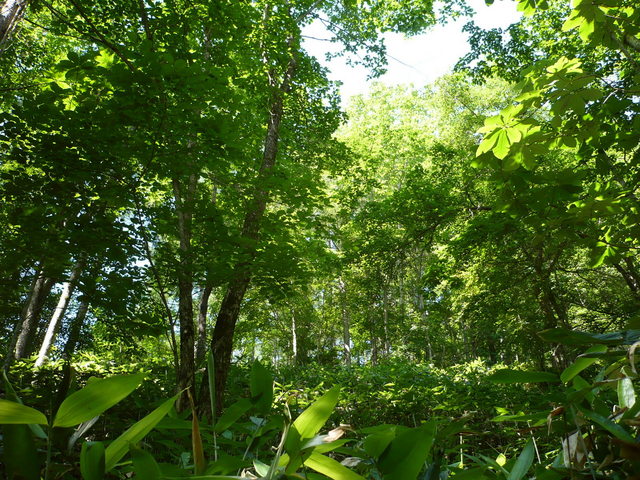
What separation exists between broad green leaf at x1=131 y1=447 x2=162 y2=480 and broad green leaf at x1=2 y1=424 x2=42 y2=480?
8cm

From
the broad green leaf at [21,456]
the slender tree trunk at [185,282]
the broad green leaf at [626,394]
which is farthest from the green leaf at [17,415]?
the slender tree trunk at [185,282]

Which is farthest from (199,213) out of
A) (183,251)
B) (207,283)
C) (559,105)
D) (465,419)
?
(465,419)

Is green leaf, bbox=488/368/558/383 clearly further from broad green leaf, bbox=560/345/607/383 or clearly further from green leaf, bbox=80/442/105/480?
green leaf, bbox=80/442/105/480

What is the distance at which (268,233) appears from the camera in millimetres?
5117

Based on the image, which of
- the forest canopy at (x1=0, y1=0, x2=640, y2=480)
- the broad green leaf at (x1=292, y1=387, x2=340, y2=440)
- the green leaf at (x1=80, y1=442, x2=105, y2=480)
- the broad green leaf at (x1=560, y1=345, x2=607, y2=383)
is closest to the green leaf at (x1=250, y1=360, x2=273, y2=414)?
the forest canopy at (x1=0, y1=0, x2=640, y2=480)

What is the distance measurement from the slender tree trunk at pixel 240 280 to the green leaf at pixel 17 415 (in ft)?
12.2

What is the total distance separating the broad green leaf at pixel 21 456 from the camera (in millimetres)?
313

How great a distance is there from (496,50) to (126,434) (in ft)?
25.9

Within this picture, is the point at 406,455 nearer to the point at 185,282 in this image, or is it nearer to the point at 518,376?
the point at 518,376

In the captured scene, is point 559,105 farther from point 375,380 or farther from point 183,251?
point 375,380

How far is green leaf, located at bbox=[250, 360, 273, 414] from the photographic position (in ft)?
2.01

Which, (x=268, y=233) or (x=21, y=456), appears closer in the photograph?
(x=21, y=456)

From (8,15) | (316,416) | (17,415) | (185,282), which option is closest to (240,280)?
(185,282)

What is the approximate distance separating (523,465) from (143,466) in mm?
461
